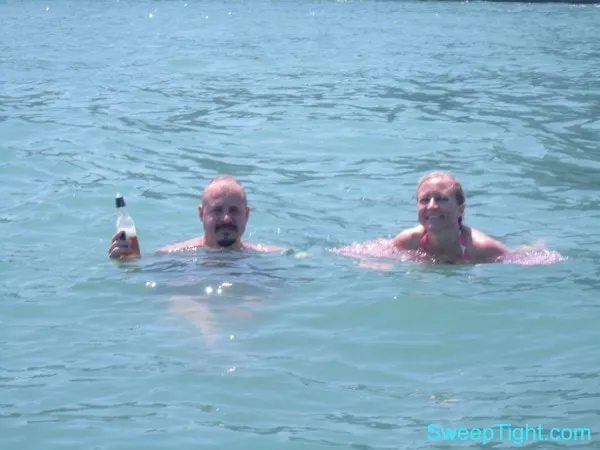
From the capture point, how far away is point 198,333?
6004 millimetres

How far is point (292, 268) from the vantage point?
24.4 ft

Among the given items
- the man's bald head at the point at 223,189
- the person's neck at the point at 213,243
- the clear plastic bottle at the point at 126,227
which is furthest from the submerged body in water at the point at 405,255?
the clear plastic bottle at the point at 126,227

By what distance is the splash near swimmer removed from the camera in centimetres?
732

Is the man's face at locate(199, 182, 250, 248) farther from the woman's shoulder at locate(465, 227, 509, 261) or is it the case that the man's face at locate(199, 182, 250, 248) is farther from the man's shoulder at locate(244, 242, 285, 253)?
the woman's shoulder at locate(465, 227, 509, 261)

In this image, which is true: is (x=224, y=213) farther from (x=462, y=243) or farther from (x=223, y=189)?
(x=462, y=243)

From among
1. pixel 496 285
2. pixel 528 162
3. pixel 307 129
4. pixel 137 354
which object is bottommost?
pixel 137 354

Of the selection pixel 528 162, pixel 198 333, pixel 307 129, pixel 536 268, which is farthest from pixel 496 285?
pixel 307 129

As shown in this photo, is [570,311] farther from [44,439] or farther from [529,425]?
[44,439]

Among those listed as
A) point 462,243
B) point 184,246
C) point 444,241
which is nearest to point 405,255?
point 444,241

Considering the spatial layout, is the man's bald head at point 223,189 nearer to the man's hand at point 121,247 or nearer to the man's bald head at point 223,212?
the man's bald head at point 223,212

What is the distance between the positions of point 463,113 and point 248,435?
1022 centimetres

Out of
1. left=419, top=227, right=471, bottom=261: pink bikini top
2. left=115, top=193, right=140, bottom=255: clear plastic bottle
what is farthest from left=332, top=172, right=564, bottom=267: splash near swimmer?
left=115, top=193, right=140, bottom=255: clear plastic bottle

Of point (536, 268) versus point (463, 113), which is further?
point (463, 113)

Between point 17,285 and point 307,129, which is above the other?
point 307,129
